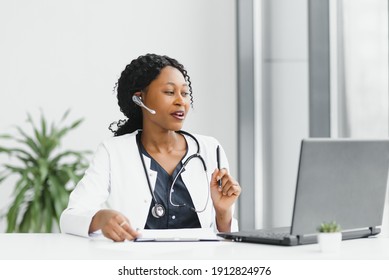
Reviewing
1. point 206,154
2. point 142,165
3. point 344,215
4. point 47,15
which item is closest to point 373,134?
point 206,154

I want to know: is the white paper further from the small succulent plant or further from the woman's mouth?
the woman's mouth

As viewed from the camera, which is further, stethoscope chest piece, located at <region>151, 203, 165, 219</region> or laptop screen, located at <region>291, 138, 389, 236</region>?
stethoscope chest piece, located at <region>151, 203, 165, 219</region>

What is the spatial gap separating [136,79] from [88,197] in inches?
20.1

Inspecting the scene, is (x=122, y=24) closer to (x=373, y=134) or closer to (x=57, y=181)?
(x=57, y=181)

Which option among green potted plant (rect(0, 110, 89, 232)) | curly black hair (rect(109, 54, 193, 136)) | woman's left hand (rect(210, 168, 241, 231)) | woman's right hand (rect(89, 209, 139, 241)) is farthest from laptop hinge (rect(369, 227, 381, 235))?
green potted plant (rect(0, 110, 89, 232))

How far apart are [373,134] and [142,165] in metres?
1.52

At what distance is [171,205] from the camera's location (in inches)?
92.4

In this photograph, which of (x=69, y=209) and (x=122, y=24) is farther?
(x=122, y=24)

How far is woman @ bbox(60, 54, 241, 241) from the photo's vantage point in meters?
2.31

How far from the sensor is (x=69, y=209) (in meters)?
2.15

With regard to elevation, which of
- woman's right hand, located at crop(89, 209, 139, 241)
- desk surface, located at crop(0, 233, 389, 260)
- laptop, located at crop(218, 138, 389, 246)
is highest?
laptop, located at crop(218, 138, 389, 246)

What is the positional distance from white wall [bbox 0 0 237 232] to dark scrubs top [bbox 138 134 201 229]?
2.40m

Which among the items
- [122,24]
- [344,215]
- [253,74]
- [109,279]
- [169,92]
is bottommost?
[109,279]

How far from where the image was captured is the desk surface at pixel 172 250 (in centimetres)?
154
